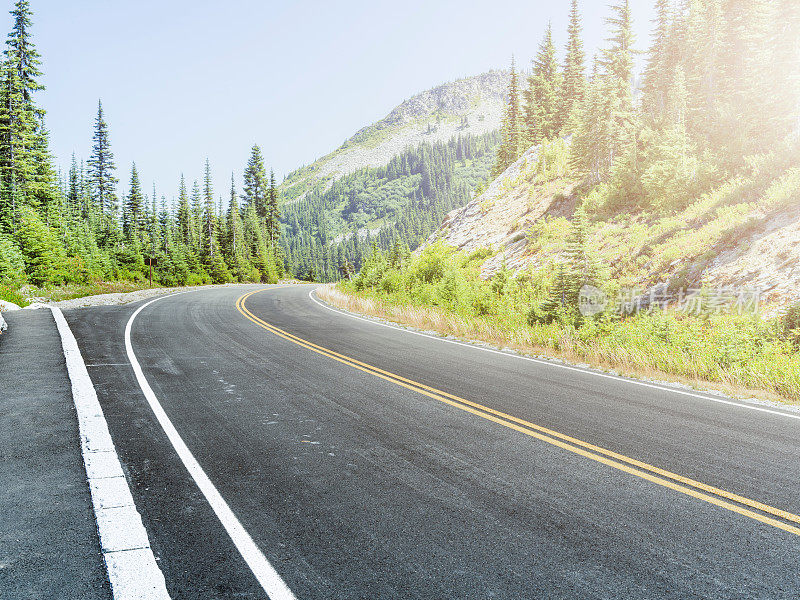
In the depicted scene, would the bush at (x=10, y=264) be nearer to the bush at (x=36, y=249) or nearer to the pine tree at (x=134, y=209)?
the bush at (x=36, y=249)

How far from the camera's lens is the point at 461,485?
3.80 metres

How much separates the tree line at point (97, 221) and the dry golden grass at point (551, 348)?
2045 cm

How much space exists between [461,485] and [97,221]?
192 feet

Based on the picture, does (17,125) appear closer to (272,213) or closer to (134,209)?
(134,209)

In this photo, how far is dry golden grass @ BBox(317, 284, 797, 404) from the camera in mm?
7902

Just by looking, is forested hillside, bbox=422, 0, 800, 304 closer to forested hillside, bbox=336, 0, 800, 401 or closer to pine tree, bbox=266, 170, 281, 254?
forested hillside, bbox=336, 0, 800, 401

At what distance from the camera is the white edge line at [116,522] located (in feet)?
8.27

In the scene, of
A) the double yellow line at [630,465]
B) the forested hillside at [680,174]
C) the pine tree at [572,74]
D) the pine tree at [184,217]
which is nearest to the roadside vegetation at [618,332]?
the forested hillside at [680,174]

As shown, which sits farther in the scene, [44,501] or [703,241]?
[703,241]

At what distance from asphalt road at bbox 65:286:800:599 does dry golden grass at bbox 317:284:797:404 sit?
4.42 feet

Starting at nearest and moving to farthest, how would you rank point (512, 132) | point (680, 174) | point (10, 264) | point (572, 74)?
point (680, 174) < point (10, 264) < point (572, 74) < point (512, 132)

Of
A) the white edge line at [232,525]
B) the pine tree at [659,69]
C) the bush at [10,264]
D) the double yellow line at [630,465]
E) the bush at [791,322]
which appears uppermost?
the pine tree at [659,69]

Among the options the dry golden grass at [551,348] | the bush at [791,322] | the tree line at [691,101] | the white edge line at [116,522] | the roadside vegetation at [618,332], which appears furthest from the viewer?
the tree line at [691,101]

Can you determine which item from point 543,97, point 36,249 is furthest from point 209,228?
point 543,97
